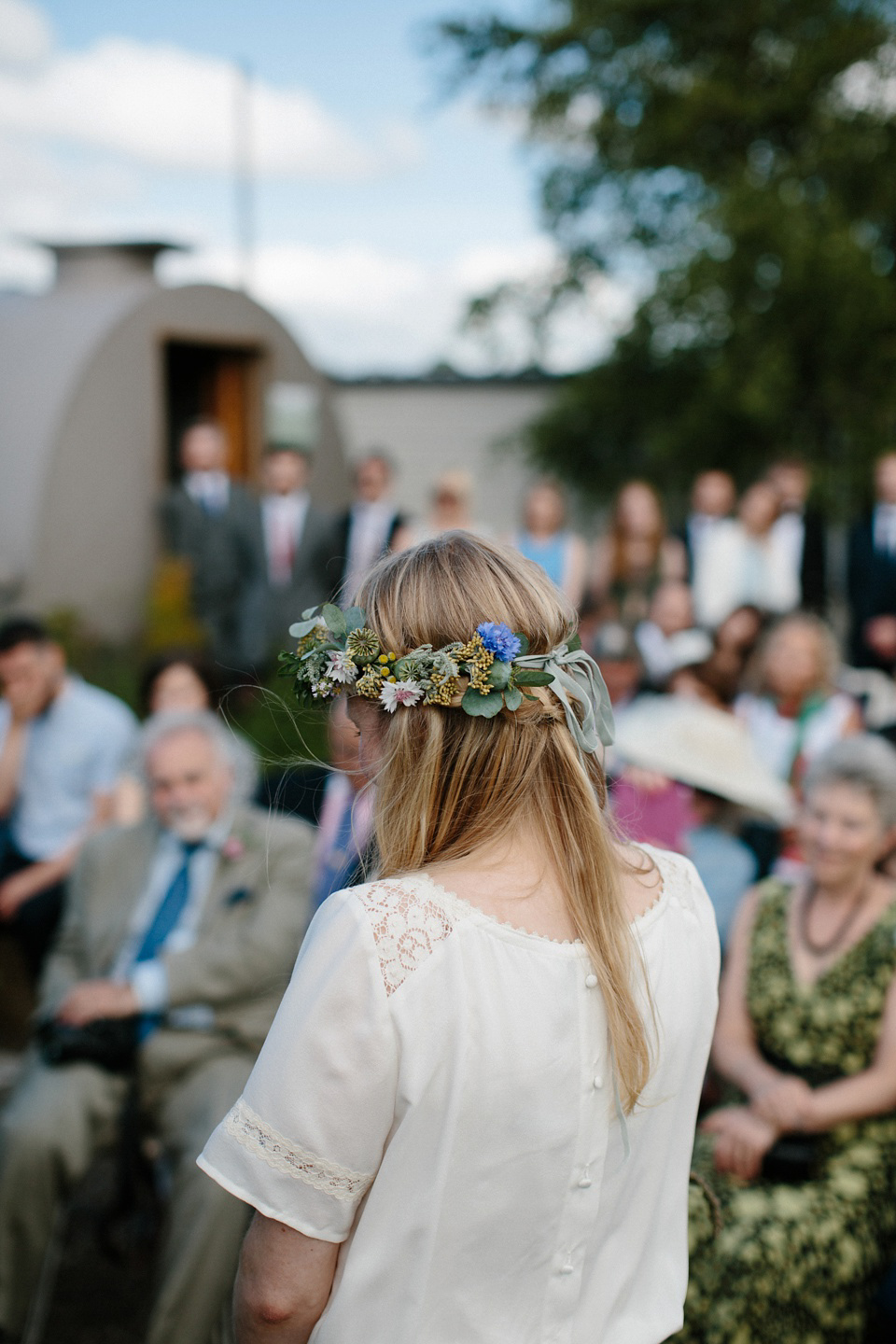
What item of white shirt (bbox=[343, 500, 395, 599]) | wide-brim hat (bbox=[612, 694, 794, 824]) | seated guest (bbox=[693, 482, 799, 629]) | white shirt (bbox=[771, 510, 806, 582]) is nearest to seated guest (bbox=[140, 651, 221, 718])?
wide-brim hat (bbox=[612, 694, 794, 824])

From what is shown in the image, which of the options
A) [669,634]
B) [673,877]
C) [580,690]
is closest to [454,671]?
[580,690]

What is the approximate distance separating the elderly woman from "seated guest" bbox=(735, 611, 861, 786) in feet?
5.71

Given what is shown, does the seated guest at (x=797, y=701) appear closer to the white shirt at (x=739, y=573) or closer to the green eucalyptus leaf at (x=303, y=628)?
the white shirt at (x=739, y=573)

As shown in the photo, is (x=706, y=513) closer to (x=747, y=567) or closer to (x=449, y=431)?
(x=747, y=567)

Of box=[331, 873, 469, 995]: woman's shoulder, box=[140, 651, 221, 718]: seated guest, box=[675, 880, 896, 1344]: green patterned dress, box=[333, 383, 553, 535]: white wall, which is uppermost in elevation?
box=[333, 383, 553, 535]: white wall

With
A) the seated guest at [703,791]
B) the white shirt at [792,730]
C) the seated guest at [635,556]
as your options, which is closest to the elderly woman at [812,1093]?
the seated guest at [703,791]

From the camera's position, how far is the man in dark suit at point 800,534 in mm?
6703

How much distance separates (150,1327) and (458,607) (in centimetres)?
198

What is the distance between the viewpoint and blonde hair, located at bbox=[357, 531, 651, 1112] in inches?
53.4

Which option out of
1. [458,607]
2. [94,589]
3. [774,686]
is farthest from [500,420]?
[458,607]

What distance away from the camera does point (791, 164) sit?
11.8 metres

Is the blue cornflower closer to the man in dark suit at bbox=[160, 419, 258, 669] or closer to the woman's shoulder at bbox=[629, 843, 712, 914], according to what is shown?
the woman's shoulder at bbox=[629, 843, 712, 914]

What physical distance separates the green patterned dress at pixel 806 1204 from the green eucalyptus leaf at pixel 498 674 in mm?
1263

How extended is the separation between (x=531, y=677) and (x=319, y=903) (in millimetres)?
2310
